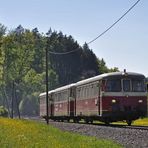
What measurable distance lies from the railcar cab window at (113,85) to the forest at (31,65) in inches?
1803

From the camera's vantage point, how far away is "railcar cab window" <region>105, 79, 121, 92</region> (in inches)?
1364

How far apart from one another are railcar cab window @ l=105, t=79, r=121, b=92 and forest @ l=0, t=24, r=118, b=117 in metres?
45.8

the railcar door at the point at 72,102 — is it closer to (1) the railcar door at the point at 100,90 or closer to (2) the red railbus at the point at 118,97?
(2) the red railbus at the point at 118,97

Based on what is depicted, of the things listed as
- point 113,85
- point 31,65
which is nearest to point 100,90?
point 113,85

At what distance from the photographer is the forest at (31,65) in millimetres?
113750

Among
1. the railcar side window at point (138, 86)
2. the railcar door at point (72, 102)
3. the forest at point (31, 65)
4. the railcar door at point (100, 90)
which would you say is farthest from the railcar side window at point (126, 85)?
the forest at point (31, 65)

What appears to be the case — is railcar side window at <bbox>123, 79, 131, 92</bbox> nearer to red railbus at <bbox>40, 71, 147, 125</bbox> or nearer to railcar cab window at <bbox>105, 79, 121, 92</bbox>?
red railbus at <bbox>40, 71, 147, 125</bbox>

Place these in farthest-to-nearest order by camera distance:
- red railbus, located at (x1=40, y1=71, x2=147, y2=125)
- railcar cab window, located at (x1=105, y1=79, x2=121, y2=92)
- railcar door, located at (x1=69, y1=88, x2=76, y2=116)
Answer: railcar door, located at (x1=69, y1=88, x2=76, y2=116), railcar cab window, located at (x1=105, y1=79, x2=121, y2=92), red railbus, located at (x1=40, y1=71, x2=147, y2=125)

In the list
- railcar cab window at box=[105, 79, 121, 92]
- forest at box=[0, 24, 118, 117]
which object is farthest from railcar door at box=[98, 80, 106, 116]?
forest at box=[0, 24, 118, 117]

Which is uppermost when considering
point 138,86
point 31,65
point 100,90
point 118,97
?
point 31,65

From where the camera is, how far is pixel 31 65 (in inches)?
5389

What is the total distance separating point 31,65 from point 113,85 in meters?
103

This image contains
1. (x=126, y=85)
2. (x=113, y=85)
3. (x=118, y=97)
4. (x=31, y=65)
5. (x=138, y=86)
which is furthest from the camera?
(x=31, y=65)

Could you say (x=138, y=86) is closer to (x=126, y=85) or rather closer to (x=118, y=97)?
(x=126, y=85)
